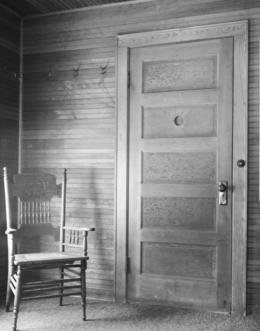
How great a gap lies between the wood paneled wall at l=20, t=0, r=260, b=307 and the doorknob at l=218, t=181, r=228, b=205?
92cm

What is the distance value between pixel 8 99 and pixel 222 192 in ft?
6.77

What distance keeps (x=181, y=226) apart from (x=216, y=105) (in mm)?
1024

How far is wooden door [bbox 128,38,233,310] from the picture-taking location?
11.8 feet

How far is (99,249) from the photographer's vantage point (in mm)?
3945

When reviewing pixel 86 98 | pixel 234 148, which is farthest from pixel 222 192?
pixel 86 98

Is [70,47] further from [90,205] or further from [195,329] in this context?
[195,329]

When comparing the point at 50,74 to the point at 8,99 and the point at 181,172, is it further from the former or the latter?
the point at 181,172

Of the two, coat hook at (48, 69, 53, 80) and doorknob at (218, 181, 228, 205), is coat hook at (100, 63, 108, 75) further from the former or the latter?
doorknob at (218, 181, 228, 205)

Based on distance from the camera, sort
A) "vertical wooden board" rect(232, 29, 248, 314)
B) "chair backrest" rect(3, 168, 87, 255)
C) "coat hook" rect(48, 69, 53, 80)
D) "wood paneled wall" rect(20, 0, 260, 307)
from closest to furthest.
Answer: "vertical wooden board" rect(232, 29, 248, 314) < "chair backrest" rect(3, 168, 87, 255) < "wood paneled wall" rect(20, 0, 260, 307) < "coat hook" rect(48, 69, 53, 80)

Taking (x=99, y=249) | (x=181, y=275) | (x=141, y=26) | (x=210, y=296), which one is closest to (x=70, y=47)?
(x=141, y=26)

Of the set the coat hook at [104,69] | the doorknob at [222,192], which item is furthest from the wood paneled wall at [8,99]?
the doorknob at [222,192]

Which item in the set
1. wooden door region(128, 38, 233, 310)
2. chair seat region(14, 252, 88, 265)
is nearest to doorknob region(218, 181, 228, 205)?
wooden door region(128, 38, 233, 310)

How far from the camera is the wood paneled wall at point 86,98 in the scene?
3863 mm

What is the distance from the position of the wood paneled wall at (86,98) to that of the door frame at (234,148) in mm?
83
